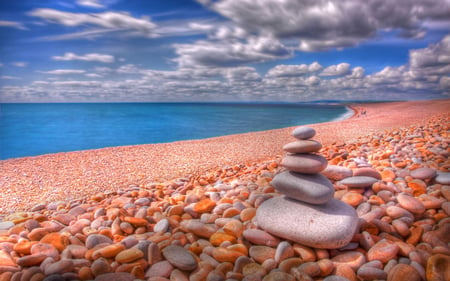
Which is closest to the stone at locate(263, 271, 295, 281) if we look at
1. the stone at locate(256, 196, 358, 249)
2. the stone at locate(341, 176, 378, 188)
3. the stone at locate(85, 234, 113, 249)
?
the stone at locate(256, 196, 358, 249)

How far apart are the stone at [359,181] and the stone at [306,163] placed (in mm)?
794

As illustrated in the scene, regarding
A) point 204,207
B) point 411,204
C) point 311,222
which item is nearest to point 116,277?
point 204,207

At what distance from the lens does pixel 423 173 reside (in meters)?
2.98

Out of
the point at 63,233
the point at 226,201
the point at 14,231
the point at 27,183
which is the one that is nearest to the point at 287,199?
the point at 226,201

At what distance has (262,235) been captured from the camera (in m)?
2.16

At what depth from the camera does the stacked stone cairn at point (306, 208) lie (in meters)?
1.99

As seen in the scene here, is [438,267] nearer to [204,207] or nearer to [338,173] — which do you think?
[338,173]

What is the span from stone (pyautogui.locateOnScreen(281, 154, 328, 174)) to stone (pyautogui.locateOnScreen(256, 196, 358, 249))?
28 cm

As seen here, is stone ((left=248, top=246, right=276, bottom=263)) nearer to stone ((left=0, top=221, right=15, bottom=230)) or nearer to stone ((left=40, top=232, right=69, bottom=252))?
stone ((left=40, top=232, right=69, bottom=252))

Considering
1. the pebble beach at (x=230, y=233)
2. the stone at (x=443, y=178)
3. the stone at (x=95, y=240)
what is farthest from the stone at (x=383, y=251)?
the stone at (x=95, y=240)

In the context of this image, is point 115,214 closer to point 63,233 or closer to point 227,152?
point 63,233

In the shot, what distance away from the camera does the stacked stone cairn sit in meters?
1.99

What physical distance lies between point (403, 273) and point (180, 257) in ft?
4.56

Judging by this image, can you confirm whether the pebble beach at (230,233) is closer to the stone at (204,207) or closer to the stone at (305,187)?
the stone at (204,207)
